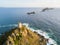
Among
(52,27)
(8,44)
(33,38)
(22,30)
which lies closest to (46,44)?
(33,38)

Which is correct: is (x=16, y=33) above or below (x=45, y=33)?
above

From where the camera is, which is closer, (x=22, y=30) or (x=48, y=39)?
(x=22, y=30)

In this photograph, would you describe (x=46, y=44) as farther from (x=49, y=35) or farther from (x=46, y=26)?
(x=46, y=26)

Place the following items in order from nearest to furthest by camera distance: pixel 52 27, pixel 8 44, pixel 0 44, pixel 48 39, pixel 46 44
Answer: pixel 8 44 < pixel 0 44 < pixel 46 44 < pixel 48 39 < pixel 52 27

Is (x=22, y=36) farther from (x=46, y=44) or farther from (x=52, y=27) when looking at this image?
(x=52, y=27)

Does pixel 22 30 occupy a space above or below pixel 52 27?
above

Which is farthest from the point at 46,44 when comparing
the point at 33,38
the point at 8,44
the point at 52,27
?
the point at 52,27

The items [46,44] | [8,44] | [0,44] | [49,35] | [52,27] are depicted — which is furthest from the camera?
[52,27]

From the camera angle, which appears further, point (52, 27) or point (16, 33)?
point (52, 27)

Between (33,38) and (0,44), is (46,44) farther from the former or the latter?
(0,44)
